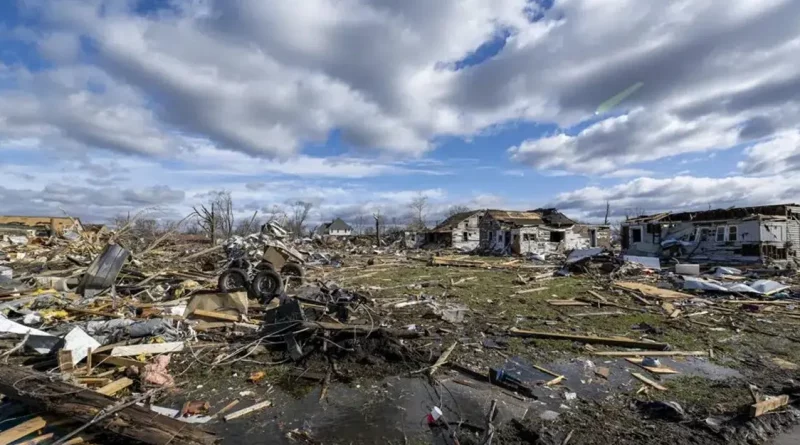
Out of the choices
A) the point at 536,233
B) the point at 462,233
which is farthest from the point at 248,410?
the point at 462,233

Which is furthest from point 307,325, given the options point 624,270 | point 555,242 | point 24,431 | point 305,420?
point 555,242

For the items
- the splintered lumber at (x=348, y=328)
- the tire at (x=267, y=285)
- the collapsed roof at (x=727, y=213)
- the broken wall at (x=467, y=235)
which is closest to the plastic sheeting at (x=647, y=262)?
the collapsed roof at (x=727, y=213)

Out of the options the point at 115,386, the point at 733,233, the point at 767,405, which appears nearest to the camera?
the point at 767,405

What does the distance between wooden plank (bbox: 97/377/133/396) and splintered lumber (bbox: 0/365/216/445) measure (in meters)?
0.48

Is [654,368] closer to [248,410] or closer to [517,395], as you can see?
[517,395]

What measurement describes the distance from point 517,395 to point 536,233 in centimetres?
3205

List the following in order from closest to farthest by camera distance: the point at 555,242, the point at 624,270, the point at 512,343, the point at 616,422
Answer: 1. the point at 616,422
2. the point at 512,343
3. the point at 624,270
4. the point at 555,242

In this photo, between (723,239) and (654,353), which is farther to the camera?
(723,239)

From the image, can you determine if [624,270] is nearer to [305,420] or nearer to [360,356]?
[360,356]

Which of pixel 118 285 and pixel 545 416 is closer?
pixel 545 416

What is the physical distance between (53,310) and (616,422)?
10.9 m

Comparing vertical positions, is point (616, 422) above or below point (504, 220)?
below

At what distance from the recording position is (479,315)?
34.5ft

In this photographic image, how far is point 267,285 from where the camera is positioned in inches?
456
